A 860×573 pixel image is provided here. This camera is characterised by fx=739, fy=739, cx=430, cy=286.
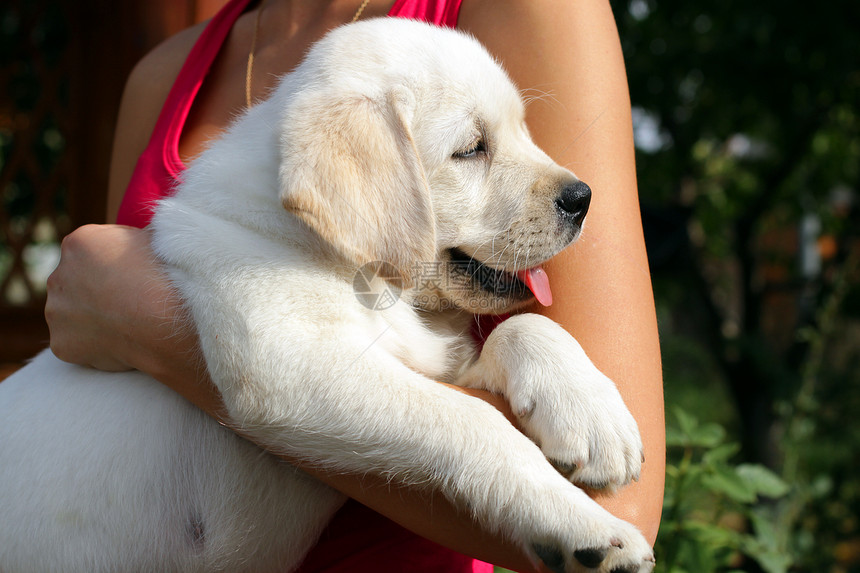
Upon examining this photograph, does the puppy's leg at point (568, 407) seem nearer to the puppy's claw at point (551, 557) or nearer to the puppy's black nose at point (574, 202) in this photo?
the puppy's claw at point (551, 557)

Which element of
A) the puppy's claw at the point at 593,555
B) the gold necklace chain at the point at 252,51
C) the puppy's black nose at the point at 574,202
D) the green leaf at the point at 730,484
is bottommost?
the green leaf at the point at 730,484

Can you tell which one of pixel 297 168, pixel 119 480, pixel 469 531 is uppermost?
pixel 297 168

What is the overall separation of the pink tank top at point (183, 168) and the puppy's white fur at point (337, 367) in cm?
9

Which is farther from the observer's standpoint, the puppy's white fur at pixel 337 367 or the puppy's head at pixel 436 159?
the puppy's head at pixel 436 159

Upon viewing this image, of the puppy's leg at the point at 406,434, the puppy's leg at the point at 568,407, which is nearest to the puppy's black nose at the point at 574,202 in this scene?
the puppy's leg at the point at 568,407

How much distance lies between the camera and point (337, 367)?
1552 mm

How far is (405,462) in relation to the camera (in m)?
1.52

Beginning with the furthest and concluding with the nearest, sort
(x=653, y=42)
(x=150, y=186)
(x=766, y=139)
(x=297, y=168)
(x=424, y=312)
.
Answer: (x=766, y=139) < (x=653, y=42) < (x=150, y=186) < (x=424, y=312) < (x=297, y=168)

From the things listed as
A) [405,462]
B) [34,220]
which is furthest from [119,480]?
[34,220]

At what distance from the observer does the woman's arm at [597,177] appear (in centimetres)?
173

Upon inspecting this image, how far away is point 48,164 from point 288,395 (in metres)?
7.91

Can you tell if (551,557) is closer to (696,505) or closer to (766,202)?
(696,505)

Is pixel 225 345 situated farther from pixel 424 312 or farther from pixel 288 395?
pixel 424 312

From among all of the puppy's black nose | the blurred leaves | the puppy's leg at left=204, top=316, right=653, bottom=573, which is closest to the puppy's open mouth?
the puppy's black nose
